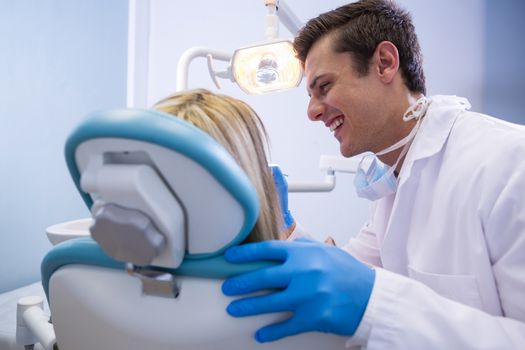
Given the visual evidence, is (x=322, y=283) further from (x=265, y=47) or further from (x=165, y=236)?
(x=265, y=47)

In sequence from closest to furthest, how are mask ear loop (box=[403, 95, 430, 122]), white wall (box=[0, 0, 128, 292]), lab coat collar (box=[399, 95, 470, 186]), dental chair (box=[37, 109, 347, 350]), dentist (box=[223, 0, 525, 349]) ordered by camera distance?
1. dental chair (box=[37, 109, 347, 350])
2. dentist (box=[223, 0, 525, 349])
3. lab coat collar (box=[399, 95, 470, 186])
4. mask ear loop (box=[403, 95, 430, 122])
5. white wall (box=[0, 0, 128, 292])

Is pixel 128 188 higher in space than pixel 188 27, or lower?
lower

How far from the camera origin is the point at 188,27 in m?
2.28

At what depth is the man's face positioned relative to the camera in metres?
1.17

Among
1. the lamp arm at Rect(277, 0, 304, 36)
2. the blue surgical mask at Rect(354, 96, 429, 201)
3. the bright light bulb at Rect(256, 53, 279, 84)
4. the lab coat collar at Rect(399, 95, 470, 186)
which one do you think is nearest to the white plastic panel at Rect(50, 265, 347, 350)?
the lab coat collar at Rect(399, 95, 470, 186)

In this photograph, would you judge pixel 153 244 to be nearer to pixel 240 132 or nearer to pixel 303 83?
pixel 240 132

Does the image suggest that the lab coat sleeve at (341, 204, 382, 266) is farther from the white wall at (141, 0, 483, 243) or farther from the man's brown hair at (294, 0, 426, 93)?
the white wall at (141, 0, 483, 243)

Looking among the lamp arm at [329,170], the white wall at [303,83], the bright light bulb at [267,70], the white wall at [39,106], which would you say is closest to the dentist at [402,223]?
the bright light bulb at [267,70]

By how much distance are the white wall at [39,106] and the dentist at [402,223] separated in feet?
3.38

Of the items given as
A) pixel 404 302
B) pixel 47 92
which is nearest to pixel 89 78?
pixel 47 92

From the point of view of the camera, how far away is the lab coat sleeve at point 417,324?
1.72ft

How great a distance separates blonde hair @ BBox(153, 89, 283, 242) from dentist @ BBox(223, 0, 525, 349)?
70mm

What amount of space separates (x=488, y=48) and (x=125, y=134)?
2.32m

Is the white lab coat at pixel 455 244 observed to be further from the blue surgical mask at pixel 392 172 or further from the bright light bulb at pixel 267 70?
the bright light bulb at pixel 267 70
